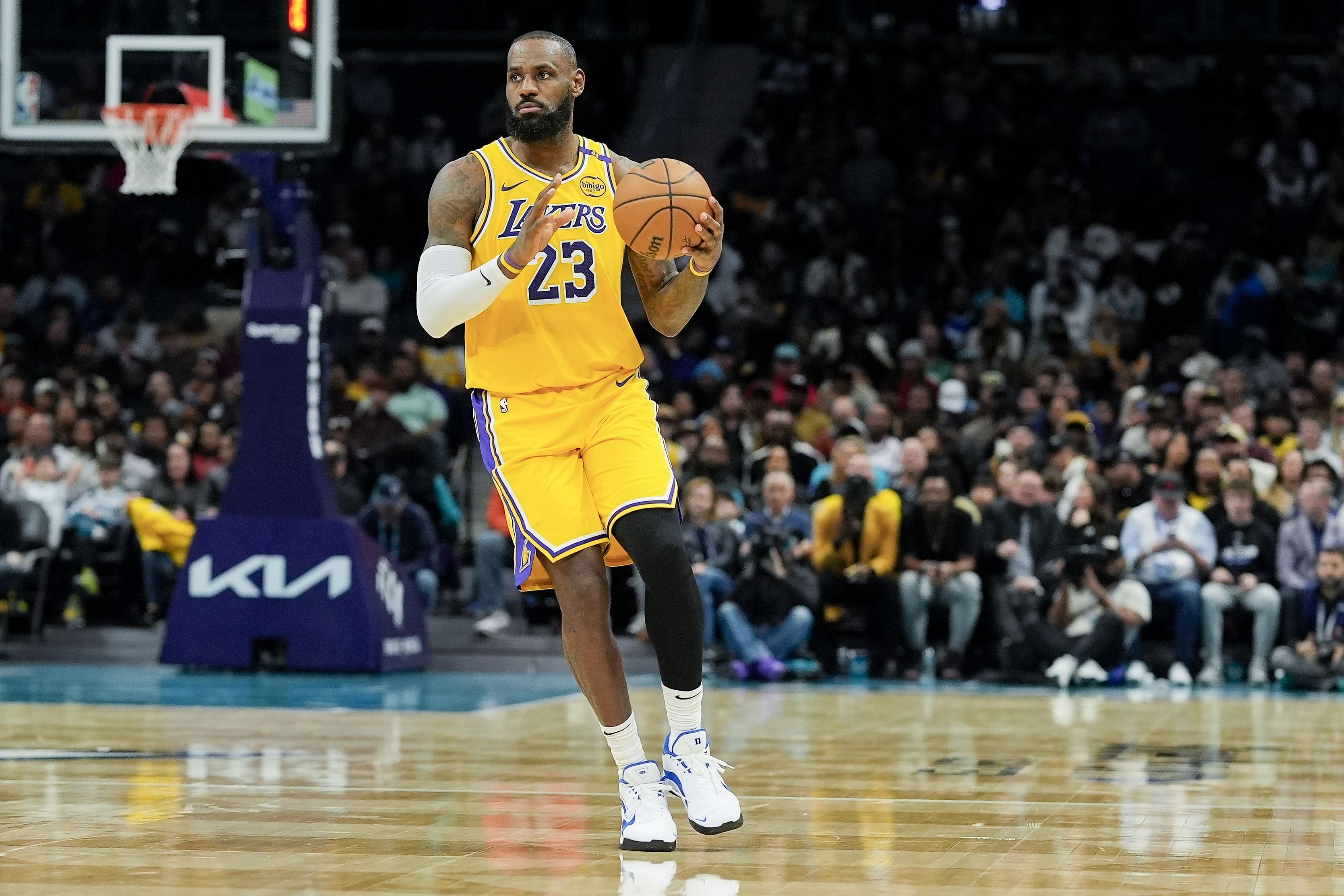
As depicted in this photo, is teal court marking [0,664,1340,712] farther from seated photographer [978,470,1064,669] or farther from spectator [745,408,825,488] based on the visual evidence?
spectator [745,408,825,488]

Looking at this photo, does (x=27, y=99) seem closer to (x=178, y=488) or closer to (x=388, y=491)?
(x=178, y=488)

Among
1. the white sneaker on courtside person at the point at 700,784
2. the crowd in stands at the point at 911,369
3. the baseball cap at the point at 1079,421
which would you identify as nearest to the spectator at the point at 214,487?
the crowd in stands at the point at 911,369

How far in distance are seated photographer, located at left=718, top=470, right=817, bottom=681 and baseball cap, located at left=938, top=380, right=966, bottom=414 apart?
314 centimetres

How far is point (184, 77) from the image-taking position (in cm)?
1086

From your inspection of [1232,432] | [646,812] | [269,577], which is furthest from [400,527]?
[646,812]

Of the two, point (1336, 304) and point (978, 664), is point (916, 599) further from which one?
point (1336, 304)

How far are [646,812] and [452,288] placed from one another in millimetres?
1475

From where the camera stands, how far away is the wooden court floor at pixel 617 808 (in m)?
4.36

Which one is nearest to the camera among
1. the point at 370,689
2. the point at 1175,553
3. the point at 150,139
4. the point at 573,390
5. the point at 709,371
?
the point at 573,390

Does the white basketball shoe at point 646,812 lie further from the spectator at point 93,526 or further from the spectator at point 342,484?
the spectator at point 93,526

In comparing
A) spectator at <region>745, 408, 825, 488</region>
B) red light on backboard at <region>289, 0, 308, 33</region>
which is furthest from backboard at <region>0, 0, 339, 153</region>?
spectator at <region>745, 408, 825, 488</region>

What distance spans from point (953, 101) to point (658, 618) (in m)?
16.3

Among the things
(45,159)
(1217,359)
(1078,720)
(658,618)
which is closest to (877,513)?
(1078,720)

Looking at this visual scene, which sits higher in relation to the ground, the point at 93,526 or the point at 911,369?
the point at 911,369
